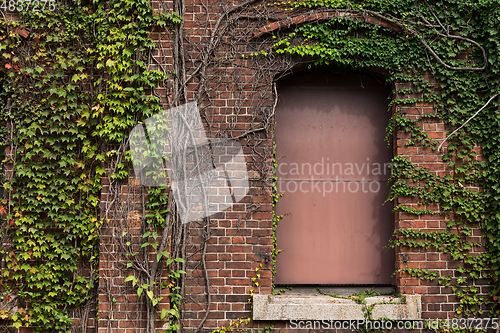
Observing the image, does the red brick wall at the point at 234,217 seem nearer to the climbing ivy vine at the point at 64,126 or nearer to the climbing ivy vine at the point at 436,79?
the climbing ivy vine at the point at 436,79

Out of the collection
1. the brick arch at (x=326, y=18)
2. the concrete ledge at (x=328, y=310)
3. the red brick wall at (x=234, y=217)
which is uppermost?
the brick arch at (x=326, y=18)

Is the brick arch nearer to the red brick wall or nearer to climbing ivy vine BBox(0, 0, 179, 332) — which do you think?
the red brick wall

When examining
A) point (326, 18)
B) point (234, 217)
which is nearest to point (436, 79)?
point (326, 18)

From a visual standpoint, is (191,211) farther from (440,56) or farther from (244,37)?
(440,56)

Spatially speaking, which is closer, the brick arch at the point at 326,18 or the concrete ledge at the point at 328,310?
the concrete ledge at the point at 328,310

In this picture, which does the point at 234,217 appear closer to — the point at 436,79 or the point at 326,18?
→ the point at 326,18

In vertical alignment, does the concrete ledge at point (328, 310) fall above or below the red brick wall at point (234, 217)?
below

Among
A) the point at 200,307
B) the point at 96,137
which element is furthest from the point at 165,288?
the point at 96,137

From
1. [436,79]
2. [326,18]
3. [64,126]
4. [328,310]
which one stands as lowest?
[328,310]

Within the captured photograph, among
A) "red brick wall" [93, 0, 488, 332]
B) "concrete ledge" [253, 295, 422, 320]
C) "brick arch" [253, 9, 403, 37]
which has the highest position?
"brick arch" [253, 9, 403, 37]

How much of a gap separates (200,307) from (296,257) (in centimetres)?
116

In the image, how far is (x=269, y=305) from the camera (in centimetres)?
336

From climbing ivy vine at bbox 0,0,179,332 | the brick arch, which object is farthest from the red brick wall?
climbing ivy vine at bbox 0,0,179,332

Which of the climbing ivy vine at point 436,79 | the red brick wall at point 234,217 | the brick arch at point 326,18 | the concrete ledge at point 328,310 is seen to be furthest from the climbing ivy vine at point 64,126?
the concrete ledge at point 328,310
